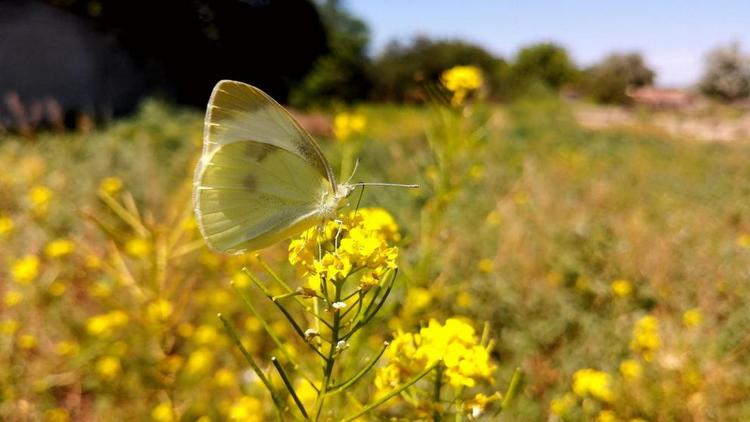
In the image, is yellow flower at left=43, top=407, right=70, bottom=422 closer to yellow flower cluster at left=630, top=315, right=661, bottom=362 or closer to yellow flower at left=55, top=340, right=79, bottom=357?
yellow flower at left=55, top=340, right=79, bottom=357

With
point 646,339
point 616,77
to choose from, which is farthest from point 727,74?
point 646,339

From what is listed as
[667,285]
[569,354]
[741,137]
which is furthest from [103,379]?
[741,137]

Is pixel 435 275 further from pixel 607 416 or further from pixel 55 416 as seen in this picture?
pixel 55 416

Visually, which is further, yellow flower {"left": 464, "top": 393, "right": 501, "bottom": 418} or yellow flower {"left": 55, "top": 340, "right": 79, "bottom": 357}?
yellow flower {"left": 55, "top": 340, "right": 79, "bottom": 357}

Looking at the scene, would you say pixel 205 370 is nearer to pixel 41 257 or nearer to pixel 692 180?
pixel 41 257

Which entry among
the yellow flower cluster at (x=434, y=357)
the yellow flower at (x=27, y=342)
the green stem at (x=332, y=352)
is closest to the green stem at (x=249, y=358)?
the green stem at (x=332, y=352)

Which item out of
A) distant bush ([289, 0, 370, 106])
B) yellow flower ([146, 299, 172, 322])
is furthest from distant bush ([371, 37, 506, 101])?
yellow flower ([146, 299, 172, 322])

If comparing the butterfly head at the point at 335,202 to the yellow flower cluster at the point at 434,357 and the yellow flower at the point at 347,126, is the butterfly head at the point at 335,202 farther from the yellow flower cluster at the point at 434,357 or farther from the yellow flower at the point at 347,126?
the yellow flower at the point at 347,126

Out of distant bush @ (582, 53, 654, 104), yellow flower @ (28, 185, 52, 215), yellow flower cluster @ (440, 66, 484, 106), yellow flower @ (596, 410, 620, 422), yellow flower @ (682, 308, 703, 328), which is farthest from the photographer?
distant bush @ (582, 53, 654, 104)
